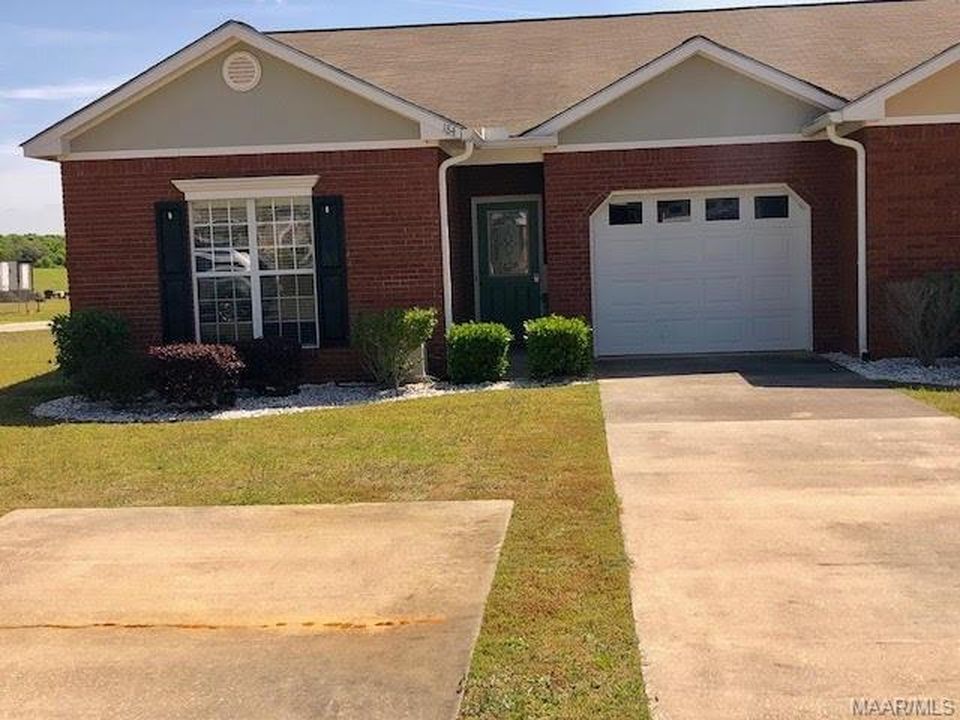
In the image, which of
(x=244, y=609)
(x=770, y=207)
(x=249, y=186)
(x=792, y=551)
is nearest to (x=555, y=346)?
(x=770, y=207)

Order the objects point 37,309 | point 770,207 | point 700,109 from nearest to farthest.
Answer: point 700,109, point 770,207, point 37,309

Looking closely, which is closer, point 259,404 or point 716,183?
point 259,404

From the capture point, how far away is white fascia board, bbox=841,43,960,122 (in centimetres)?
1312

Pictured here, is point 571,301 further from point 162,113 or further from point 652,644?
point 652,644

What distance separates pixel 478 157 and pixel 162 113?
4.09 metres

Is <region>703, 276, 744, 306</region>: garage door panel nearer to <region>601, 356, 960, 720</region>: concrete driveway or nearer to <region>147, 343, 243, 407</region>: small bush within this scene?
<region>601, 356, 960, 720</region>: concrete driveway

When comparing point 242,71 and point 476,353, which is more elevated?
point 242,71

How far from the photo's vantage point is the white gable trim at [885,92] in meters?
13.1

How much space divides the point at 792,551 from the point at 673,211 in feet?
31.7

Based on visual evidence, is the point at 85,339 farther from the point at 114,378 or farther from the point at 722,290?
the point at 722,290

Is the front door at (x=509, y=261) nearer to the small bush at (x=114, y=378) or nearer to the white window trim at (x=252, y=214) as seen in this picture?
the white window trim at (x=252, y=214)

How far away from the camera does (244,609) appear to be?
5.56m

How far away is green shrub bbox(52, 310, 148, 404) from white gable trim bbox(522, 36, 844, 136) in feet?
18.9

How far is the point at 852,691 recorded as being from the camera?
4.32 metres
